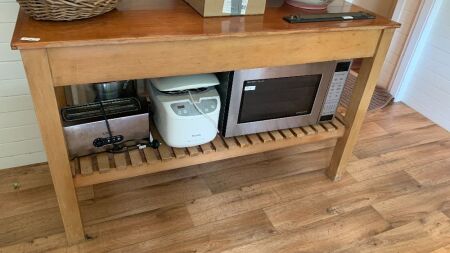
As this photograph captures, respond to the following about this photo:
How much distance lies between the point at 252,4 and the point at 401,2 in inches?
67.4

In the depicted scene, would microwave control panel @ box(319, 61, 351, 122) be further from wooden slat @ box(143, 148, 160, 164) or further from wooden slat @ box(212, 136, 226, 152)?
wooden slat @ box(143, 148, 160, 164)

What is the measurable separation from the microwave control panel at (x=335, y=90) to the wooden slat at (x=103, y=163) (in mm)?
966

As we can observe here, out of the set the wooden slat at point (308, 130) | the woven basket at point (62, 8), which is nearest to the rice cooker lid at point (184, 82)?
the woven basket at point (62, 8)

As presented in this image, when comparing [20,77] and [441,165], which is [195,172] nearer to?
[20,77]

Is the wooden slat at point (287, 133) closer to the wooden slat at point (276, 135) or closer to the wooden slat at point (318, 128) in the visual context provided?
the wooden slat at point (276, 135)

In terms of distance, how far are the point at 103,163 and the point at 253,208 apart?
0.69 meters

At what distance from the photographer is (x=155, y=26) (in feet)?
3.53

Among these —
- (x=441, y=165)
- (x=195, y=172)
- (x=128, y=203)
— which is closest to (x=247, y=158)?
(x=195, y=172)

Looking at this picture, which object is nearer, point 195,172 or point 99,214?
point 99,214

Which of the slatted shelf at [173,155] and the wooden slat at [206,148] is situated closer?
the slatted shelf at [173,155]

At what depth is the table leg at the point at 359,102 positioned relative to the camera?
4.61 ft

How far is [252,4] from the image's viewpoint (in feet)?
→ 4.04

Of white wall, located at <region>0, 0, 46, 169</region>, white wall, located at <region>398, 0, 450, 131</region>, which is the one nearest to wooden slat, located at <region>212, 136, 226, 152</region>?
white wall, located at <region>0, 0, 46, 169</region>

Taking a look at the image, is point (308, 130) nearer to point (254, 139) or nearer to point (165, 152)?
point (254, 139)
